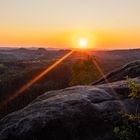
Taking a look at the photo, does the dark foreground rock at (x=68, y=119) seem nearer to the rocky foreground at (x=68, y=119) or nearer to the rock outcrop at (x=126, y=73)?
the rocky foreground at (x=68, y=119)

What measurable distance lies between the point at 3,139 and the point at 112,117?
23.3 feet

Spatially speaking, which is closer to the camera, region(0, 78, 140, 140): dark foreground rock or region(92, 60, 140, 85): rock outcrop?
region(0, 78, 140, 140): dark foreground rock

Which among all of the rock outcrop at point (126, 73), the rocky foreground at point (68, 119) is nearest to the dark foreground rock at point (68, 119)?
the rocky foreground at point (68, 119)

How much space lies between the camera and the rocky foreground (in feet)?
59.0

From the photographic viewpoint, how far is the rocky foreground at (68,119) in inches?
708

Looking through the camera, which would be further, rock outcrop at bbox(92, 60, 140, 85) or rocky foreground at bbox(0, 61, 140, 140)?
rock outcrop at bbox(92, 60, 140, 85)

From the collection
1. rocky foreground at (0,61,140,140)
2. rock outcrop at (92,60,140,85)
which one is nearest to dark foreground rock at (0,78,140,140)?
rocky foreground at (0,61,140,140)

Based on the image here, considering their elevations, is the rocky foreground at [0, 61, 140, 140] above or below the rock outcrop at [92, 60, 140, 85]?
below

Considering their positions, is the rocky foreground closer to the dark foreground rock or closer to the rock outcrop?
the dark foreground rock

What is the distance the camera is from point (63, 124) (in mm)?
18453

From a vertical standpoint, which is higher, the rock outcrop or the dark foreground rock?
the rock outcrop

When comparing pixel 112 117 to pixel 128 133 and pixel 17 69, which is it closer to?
pixel 128 133

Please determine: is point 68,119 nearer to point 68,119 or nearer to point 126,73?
point 68,119

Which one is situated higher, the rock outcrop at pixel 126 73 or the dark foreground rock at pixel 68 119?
the rock outcrop at pixel 126 73
